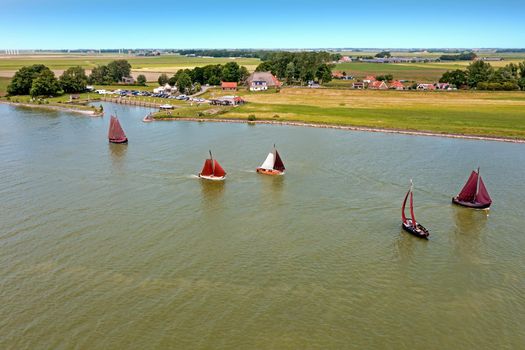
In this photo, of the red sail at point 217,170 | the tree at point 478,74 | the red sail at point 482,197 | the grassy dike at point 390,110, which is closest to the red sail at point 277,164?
the red sail at point 217,170

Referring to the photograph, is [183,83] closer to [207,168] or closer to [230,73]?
[230,73]

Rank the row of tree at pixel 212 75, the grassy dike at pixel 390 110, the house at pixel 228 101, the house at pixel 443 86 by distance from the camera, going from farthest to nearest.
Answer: the row of tree at pixel 212 75
the house at pixel 443 86
the house at pixel 228 101
the grassy dike at pixel 390 110

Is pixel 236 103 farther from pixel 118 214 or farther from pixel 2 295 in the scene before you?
pixel 2 295

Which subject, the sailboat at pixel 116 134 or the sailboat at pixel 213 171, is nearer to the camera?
the sailboat at pixel 213 171

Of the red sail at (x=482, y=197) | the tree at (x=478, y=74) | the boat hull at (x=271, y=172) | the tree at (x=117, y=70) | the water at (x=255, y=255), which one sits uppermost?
the tree at (x=117, y=70)

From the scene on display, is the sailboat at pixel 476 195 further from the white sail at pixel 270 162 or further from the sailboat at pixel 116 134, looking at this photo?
the sailboat at pixel 116 134

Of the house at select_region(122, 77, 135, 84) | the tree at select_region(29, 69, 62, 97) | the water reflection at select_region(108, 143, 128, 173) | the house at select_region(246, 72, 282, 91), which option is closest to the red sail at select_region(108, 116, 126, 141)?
the water reflection at select_region(108, 143, 128, 173)

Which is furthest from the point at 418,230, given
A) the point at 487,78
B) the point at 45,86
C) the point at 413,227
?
the point at 487,78
